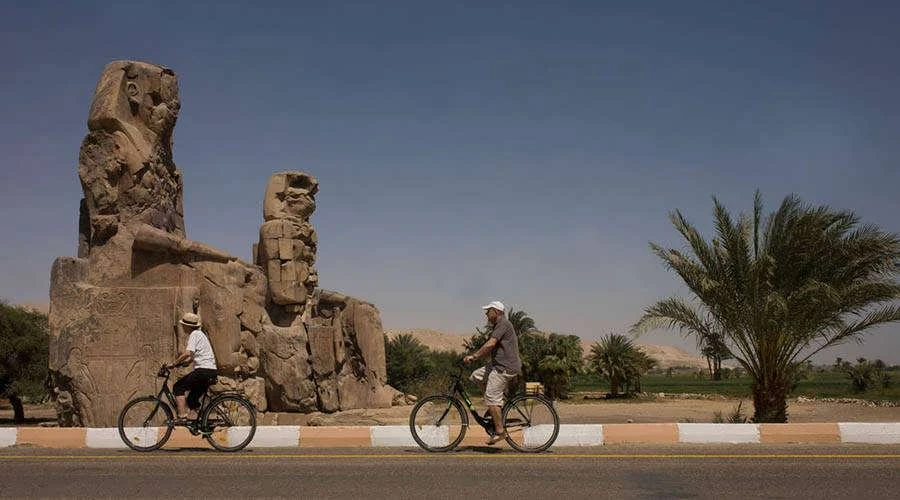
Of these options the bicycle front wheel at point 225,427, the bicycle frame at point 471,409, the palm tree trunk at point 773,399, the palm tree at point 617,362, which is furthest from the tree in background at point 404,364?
the bicycle frame at point 471,409

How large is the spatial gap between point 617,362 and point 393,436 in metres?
34.8

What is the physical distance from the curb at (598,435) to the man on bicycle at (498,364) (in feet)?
2.14

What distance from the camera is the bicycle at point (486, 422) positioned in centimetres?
910

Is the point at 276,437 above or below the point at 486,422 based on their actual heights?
below

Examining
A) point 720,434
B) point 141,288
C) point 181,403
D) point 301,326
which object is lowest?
point 720,434

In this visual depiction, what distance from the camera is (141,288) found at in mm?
14156

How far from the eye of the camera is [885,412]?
29.2 m

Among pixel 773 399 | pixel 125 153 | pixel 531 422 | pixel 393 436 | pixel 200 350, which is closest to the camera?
pixel 531 422

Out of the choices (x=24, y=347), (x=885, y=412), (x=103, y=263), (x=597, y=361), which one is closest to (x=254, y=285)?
(x=103, y=263)

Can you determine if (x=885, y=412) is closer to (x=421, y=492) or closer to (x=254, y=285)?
(x=254, y=285)

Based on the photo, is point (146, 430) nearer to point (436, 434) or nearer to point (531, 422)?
point (436, 434)

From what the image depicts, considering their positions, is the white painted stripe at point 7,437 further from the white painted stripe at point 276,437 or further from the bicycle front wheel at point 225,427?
the white painted stripe at point 276,437

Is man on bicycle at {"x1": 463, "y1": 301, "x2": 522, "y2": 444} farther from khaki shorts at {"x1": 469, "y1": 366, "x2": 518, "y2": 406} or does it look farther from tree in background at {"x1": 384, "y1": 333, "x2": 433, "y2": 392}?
tree in background at {"x1": 384, "y1": 333, "x2": 433, "y2": 392}

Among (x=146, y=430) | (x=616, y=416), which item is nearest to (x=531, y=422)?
(x=146, y=430)
